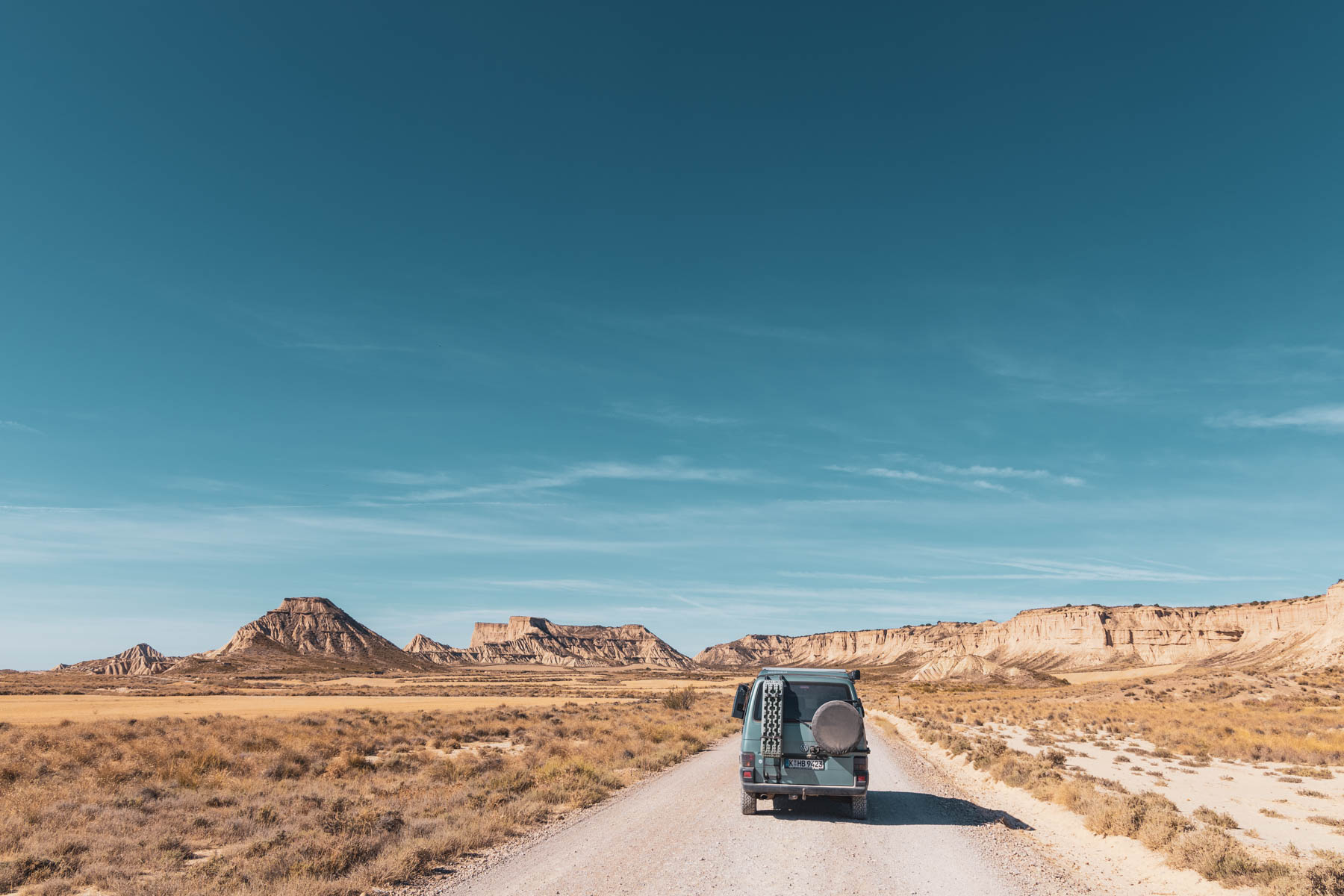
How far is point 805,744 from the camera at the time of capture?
39.8 feet

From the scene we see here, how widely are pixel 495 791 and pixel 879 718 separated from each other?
1477 inches

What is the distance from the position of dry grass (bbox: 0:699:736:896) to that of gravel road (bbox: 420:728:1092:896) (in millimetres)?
1291

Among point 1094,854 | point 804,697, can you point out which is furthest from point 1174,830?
point 804,697

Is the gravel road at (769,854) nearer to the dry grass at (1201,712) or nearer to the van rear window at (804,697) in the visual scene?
the van rear window at (804,697)

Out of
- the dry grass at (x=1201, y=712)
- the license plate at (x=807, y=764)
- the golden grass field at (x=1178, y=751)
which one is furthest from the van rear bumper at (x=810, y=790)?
the dry grass at (x=1201, y=712)

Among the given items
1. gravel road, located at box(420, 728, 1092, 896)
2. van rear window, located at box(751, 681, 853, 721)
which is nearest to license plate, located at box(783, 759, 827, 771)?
van rear window, located at box(751, 681, 853, 721)

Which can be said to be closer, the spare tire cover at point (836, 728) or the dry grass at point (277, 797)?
the dry grass at point (277, 797)

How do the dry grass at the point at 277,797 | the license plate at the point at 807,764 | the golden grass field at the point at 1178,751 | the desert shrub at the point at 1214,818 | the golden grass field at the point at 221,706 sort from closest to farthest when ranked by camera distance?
1. the dry grass at the point at 277,797
2. the golden grass field at the point at 1178,751
3. the license plate at the point at 807,764
4. the desert shrub at the point at 1214,818
5. the golden grass field at the point at 221,706

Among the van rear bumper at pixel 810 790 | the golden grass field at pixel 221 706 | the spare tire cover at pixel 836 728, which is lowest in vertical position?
the golden grass field at pixel 221 706

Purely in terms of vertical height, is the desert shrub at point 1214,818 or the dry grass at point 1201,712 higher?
the desert shrub at point 1214,818

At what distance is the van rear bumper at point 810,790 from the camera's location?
1189 centimetres

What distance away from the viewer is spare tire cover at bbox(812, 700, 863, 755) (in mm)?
11852

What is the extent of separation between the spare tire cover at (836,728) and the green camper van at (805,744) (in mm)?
12

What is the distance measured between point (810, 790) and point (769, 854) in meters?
2.06
